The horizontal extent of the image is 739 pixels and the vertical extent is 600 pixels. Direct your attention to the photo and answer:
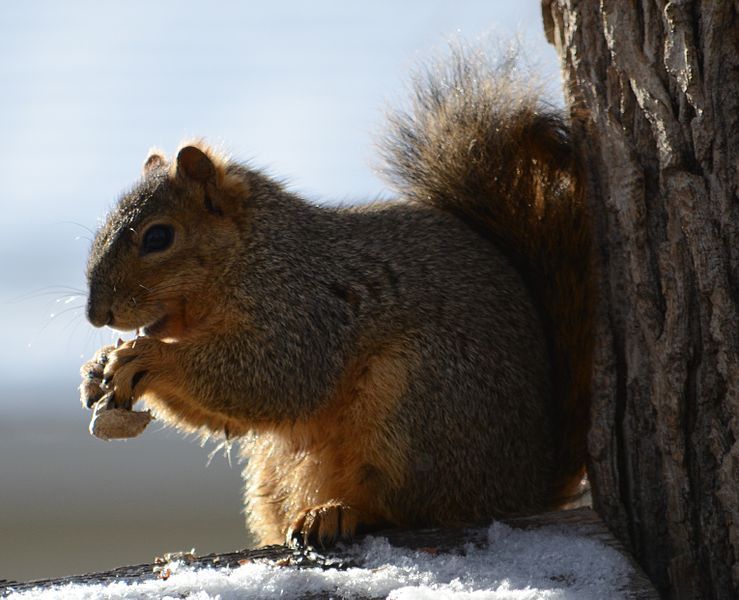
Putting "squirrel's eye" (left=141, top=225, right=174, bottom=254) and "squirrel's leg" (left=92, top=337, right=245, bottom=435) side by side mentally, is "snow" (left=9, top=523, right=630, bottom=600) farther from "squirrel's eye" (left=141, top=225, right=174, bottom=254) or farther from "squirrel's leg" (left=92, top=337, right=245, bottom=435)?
"squirrel's eye" (left=141, top=225, right=174, bottom=254)

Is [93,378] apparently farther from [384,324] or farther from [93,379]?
[384,324]

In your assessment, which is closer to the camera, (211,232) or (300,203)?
(211,232)

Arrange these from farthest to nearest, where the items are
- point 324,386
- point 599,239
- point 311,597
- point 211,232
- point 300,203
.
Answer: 1. point 300,203
2. point 211,232
3. point 324,386
4. point 599,239
5. point 311,597

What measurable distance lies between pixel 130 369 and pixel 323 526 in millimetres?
483

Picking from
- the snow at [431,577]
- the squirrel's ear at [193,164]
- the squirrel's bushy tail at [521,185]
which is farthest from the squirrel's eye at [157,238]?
the snow at [431,577]

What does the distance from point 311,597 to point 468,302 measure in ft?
2.39

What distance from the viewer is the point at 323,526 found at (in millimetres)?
1724

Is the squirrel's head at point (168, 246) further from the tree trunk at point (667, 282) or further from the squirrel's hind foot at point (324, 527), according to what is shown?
the tree trunk at point (667, 282)

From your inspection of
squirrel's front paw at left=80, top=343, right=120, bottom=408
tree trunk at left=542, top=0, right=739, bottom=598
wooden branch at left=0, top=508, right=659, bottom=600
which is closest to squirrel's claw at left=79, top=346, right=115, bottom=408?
squirrel's front paw at left=80, top=343, right=120, bottom=408

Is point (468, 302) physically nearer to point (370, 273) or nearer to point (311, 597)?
point (370, 273)

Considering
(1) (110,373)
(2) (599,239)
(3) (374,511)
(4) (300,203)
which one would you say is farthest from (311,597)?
(4) (300,203)

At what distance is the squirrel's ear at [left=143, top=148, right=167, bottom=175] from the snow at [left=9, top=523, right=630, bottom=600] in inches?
39.7

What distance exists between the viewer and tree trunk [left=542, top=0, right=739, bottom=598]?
5.14ft

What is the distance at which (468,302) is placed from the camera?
1938 mm
